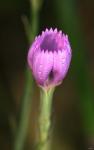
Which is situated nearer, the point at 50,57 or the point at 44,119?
the point at 50,57

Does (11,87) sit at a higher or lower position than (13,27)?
lower

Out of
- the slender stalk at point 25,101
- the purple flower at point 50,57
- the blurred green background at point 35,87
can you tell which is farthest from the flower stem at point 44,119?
the blurred green background at point 35,87

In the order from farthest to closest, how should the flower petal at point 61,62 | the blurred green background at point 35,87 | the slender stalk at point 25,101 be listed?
the blurred green background at point 35,87, the slender stalk at point 25,101, the flower petal at point 61,62

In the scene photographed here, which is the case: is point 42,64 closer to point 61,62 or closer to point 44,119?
point 61,62

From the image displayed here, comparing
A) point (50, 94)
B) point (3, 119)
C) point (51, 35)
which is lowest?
point (3, 119)

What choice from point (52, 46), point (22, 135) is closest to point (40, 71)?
point (52, 46)

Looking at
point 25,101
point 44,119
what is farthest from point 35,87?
point 44,119

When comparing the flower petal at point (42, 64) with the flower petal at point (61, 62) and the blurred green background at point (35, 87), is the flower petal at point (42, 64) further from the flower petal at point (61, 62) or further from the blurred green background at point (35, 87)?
the blurred green background at point (35, 87)

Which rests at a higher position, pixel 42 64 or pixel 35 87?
pixel 42 64

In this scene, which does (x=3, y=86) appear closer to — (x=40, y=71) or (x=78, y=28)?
(x=78, y=28)
